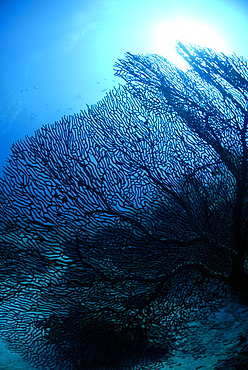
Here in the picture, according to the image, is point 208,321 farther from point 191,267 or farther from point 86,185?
point 86,185

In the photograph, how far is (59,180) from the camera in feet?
8.64

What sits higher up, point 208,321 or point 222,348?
point 208,321

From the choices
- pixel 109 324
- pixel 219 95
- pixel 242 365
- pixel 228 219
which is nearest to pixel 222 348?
pixel 242 365

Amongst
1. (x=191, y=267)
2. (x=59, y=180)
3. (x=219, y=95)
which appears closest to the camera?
(x=191, y=267)

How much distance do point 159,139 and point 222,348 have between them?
2666 mm

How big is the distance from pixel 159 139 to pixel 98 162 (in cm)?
79

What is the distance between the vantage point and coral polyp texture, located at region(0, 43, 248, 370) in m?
2.48

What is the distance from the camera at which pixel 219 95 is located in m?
2.82

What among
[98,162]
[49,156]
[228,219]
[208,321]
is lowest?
[208,321]

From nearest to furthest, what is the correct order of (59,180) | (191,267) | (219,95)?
(191,267) < (59,180) < (219,95)

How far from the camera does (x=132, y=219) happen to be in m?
2.52

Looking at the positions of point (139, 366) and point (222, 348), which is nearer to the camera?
point (222, 348)

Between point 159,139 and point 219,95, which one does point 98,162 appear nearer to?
point 159,139

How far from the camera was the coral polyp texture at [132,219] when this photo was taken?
2.48 meters
